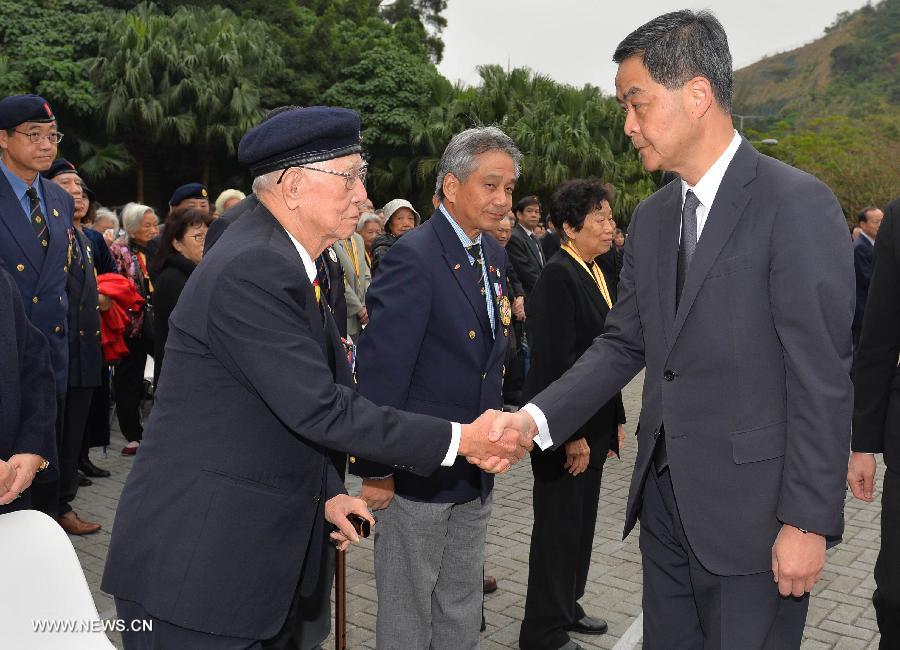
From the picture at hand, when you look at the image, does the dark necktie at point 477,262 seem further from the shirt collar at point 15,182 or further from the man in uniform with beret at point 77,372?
the man in uniform with beret at point 77,372

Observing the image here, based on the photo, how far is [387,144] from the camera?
3941 cm

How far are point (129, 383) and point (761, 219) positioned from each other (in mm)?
6807

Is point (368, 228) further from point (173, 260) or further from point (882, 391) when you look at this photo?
point (882, 391)

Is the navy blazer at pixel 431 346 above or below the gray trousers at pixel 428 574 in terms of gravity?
above

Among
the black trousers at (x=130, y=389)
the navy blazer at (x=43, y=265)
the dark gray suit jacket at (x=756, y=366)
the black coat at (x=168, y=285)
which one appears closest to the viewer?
the dark gray suit jacket at (x=756, y=366)

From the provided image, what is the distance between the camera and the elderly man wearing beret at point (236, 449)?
87.9 inches

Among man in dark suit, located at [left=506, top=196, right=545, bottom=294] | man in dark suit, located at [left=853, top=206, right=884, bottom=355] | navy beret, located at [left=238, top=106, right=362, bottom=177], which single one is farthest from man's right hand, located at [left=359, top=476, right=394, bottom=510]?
man in dark suit, located at [left=853, top=206, right=884, bottom=355]

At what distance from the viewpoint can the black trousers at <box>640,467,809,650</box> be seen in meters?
2.52

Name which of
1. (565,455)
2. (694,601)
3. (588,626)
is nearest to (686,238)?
(694,601)

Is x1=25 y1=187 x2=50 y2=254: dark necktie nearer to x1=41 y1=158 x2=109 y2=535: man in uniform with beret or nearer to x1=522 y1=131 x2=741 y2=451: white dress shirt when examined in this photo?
x1=41 y1=158 x2=109 y2=535: man in uniform with beret

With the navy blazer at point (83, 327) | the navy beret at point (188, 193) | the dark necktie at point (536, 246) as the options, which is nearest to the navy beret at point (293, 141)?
the navy blazer at point (83, 327)

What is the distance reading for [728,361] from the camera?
98.0 inches

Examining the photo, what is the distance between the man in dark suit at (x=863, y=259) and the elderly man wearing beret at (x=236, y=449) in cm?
897

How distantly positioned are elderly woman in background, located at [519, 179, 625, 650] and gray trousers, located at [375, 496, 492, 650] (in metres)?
0.75
